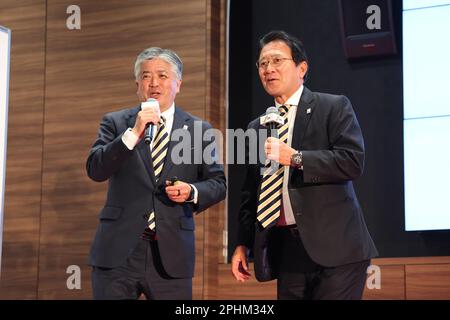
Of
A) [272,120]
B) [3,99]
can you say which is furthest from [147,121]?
[3,99]

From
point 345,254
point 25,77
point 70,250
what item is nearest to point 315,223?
point 345,254

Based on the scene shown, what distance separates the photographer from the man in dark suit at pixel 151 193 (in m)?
3.01

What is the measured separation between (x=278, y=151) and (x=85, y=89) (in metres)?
2.68

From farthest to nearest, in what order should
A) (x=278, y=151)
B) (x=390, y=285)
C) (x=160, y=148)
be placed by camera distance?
(x=390, y=285) → (x=160, y=148) → (x=278, y=151)

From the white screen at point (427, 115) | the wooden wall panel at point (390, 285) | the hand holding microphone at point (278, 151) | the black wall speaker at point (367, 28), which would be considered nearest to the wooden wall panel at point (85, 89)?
the black wall speaker at point (367, 28)

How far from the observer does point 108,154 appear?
3.04 meters

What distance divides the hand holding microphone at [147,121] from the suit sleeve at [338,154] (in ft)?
1.84

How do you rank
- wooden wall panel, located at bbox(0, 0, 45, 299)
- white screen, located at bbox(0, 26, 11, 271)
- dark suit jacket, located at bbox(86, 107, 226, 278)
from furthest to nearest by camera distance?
wooden wall panel, located at bbox(0, 0, 45, 299) < white screen, located at bbox(0, 26, 11, 271) < dark suit jacket, located at bbox(86, 107, 226, 278)

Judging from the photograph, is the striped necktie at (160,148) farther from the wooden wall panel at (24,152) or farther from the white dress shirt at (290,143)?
the wooden wall panel at (24,152)

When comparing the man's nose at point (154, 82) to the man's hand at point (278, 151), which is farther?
the man's nose at point (154, 82)

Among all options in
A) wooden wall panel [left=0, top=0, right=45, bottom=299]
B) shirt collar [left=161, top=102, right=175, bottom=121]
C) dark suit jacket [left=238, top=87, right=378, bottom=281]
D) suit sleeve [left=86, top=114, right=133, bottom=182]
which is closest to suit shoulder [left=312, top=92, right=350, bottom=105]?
dark suit jacket [left=238, top=87, right=378, bottom=281]

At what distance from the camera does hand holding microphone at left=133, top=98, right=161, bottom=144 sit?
117 inches

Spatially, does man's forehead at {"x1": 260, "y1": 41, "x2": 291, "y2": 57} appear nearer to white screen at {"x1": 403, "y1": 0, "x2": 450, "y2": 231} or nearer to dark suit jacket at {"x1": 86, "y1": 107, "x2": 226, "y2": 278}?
dark suit jacket at {"x1": 86, "y1": 107, "x2": 226, "y2": 278}

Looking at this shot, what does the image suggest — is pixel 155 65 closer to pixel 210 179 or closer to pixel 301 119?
pixel 210 179
